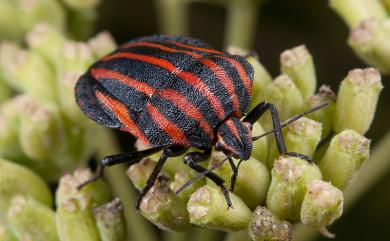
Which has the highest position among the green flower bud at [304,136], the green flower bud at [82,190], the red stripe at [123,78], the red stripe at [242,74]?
the red stripe at [242,74]

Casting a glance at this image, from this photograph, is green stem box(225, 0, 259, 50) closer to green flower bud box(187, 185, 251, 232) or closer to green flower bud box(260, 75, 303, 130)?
green flower bud box(260, 75, 303, 130)

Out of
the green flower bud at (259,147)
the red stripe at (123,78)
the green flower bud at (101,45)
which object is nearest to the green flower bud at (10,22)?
the green flower bud at (101,45)

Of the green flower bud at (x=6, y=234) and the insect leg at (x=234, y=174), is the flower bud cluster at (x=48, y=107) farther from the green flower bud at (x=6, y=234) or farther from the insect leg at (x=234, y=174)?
the insect leg at (x=234, y=174)

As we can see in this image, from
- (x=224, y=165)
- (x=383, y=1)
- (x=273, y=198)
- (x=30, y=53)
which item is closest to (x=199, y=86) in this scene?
(x=224, y=165)

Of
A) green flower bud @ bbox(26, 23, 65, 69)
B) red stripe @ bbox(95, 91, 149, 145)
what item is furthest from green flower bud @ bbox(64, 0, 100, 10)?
red stripe @ bbox(95, 91, 149, 145)

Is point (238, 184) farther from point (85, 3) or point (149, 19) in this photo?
point (149, 19)
